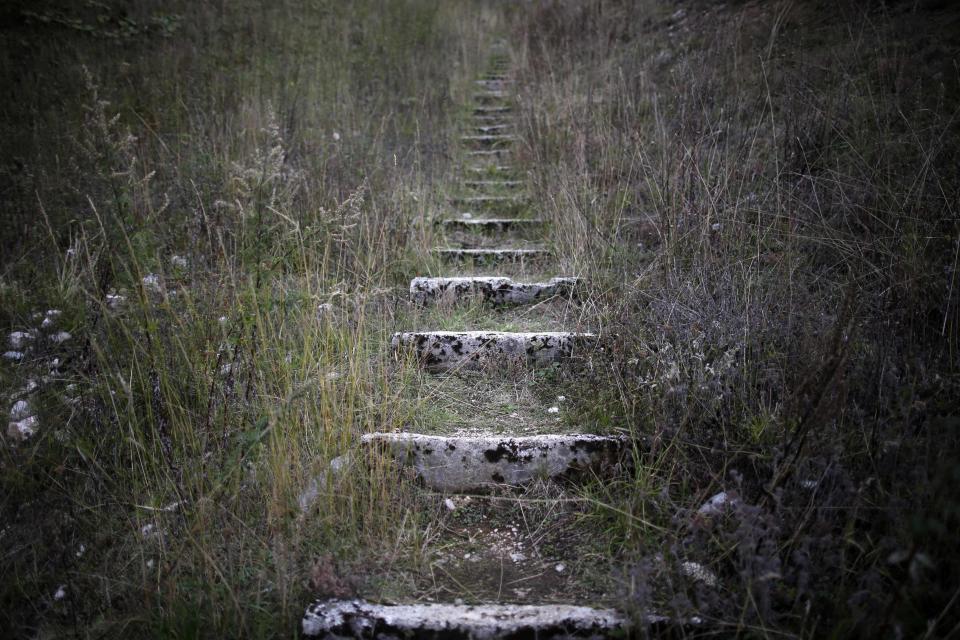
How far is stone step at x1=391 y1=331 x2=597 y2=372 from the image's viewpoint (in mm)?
2996

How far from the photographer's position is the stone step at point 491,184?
18.4ft

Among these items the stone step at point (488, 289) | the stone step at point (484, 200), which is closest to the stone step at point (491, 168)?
the stone step at point (484, 200)

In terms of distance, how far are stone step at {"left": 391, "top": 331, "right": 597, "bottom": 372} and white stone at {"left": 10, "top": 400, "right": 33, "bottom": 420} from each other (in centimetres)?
158

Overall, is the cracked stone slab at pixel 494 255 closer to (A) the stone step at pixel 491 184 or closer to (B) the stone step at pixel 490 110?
(A) the stone step at pixel 491 184

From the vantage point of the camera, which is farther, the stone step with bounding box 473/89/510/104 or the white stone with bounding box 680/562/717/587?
the stone step with bounding box 473/89/510/104

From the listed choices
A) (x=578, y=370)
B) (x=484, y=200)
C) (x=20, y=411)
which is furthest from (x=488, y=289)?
(x=20, y=411)

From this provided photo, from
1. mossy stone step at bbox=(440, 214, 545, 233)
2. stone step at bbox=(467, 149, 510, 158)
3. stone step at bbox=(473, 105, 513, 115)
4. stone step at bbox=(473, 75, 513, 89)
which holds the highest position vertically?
stone step at bbox=(473, 75, 513, 89)

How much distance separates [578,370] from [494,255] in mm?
1686

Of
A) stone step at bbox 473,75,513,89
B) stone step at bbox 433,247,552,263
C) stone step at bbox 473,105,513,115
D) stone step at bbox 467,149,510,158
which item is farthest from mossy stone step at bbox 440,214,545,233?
stone step at bbox 473,75,513,89

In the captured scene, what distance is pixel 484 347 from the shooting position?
302cm

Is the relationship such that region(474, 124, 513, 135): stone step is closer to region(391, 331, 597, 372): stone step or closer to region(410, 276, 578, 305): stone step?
region(410, 276, 578, 305): stone step

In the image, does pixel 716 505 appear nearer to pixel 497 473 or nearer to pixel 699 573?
pixel 699 573

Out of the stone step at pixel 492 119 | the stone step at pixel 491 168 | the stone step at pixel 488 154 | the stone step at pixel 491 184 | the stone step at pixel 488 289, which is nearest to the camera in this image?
the stone step at pixel 488 289

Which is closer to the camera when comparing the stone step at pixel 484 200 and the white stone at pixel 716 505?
the white stone at pixel 716 505
